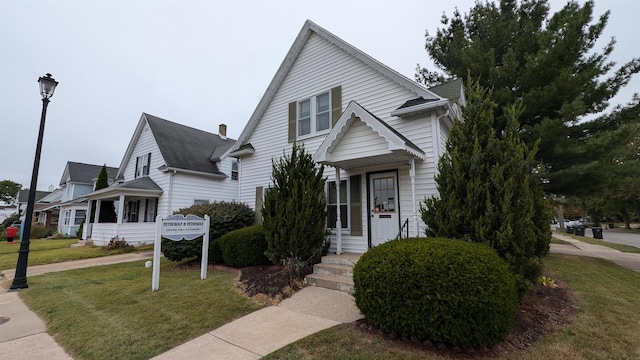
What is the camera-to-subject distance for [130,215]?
18.5m

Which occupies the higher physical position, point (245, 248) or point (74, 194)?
point (74, 194)

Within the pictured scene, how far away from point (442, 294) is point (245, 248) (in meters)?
5.79

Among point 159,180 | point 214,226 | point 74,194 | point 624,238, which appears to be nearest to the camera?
point 214,226

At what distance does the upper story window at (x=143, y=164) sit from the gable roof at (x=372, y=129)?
15.0 metres

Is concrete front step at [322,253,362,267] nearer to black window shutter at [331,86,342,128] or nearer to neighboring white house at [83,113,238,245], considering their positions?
black window shutter at [331,86,342,128]

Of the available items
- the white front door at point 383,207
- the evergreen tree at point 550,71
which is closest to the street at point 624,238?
the evergreen tree at point 550,71

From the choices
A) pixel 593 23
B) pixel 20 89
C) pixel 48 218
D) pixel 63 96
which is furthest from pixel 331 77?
pixel 48 218

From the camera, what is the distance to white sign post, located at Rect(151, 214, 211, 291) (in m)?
6.18

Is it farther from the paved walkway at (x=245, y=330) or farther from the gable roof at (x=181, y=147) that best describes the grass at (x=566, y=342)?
the gable roof at (x=181, y=147)

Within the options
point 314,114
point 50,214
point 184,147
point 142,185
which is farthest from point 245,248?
point 50,214

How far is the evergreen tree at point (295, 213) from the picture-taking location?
6.66 m

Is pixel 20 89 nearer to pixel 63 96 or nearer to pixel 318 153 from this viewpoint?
pixel 63 96

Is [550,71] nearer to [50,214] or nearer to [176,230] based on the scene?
[176,230]

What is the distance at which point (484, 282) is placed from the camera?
3.30 meters
